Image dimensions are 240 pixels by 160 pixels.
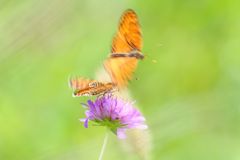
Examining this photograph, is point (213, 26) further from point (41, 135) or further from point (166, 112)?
point (166, 112)

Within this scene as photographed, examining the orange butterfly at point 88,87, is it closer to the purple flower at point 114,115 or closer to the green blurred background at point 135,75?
the purple flower at point 114,115

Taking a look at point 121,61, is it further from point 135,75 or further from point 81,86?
point 135,75

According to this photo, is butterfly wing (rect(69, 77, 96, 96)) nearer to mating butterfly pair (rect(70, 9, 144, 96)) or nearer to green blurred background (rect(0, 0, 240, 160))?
mating butterfly pair (rect(70, 9, 144, 96))

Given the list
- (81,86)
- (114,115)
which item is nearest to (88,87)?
(81,86)

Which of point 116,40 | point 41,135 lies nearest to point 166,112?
point 116,40

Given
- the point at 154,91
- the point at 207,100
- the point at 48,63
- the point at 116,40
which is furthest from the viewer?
the point at 154,91

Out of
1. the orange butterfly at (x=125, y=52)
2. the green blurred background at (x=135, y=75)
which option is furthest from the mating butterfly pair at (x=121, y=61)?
the green blurred background at (x=135, y=75)
